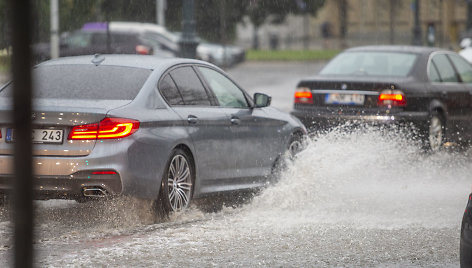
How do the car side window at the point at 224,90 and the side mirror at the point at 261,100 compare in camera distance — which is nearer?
the car side window at the point at 224,90

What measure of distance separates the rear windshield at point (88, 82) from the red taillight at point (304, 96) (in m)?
5.10

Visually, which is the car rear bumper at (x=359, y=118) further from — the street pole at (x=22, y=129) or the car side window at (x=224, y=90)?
the street pole at (x=22, y=129)

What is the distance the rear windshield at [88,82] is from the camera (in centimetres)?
840

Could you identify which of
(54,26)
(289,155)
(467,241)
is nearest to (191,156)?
(289,155)

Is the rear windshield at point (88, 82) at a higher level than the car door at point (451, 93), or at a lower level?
higher

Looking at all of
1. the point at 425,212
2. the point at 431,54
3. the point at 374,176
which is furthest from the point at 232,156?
the point at 431,54

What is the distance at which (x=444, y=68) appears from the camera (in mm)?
14609

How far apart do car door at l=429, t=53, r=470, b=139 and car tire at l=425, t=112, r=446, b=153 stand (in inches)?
4.0

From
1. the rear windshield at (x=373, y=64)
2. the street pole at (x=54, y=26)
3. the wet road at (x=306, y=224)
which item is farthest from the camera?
the street pole at (x=54, y=26)

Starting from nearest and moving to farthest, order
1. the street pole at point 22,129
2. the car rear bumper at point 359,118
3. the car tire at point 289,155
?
the street pole at point 22,129 < the car tire at point 289,155 < the car rear bumper at point 359,118

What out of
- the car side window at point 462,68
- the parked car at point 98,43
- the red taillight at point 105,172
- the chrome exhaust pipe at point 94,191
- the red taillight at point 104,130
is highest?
the red taillight at point 104,130

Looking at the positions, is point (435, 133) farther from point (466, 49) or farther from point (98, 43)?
point (98, 43)

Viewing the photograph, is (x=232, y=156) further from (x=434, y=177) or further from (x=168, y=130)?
(x=434, y=177)

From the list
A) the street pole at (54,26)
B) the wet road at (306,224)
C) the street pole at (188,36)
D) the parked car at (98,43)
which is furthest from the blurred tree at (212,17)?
the wet road at (306,224)
